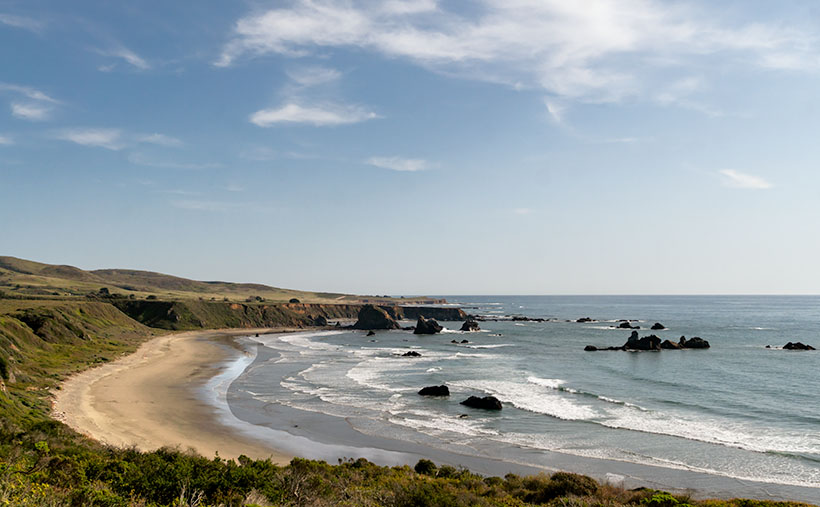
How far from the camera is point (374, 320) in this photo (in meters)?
129

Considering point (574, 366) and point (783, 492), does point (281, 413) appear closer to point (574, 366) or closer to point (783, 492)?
point (783, 492)

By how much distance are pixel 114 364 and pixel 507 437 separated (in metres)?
46.4

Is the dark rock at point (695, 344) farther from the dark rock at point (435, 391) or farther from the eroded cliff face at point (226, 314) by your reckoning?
the eroded cliff face at point (226, 314)

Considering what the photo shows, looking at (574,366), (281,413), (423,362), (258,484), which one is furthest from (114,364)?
(574,366)

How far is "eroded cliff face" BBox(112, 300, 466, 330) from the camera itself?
10981 centimetres

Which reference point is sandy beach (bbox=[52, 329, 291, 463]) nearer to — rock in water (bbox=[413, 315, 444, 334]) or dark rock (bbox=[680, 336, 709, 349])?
rock in water (bbox=[413, 315, 444, 334])

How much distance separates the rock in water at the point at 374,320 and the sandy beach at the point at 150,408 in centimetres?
6774

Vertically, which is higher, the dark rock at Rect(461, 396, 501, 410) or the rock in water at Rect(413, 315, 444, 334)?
the dark rock at Rect(461, 396, 501, 410)

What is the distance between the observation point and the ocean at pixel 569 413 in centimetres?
2420

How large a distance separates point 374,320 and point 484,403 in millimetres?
94356

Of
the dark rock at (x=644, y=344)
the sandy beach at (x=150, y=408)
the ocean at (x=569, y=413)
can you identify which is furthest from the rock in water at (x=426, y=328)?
the sandy beach at (x=150, y=408)

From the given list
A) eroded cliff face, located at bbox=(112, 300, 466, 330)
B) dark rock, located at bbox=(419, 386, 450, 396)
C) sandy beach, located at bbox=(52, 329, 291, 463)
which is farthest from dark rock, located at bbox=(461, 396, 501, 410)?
eroded cliff face, located at bbox=(112, 300, 466, 330)

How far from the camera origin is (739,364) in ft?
192

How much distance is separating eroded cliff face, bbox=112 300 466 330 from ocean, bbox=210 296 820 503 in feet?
166
